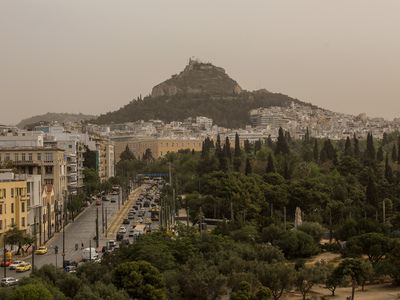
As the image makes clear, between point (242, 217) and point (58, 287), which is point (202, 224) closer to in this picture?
point (242, 217)

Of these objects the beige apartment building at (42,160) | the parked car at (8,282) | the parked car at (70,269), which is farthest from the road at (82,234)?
the beige apartment building at (42,160)

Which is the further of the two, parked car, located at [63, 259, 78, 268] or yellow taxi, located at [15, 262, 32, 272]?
parked car, located at [63, 259, 78, 268]

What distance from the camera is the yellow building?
49.4 metres

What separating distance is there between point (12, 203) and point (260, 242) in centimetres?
1988

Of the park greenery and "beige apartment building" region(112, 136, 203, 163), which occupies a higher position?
"beige apartment building" region(112, 136, 203, 163)

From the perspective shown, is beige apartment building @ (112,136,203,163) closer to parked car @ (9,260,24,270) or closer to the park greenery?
the park greenery

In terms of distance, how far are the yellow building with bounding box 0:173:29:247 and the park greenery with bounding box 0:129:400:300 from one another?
12.0 meters

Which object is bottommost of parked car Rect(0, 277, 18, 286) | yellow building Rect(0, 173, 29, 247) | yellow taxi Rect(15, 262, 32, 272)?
yellow taxi Rect(15, 262, 32, 272)

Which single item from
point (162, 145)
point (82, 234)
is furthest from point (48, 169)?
point (162, 145)

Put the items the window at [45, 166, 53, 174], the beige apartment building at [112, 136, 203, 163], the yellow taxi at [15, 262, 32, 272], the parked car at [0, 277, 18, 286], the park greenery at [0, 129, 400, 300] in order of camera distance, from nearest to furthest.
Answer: the park greenery at [0, 129, 400, 300] → the parked car at [0, 277, 18, 286] → the yellow taxi at [15, 262, 32, 272] → the window at [45, 166, 53, 174] → the beige apartment building at [112, 136, 203, 163]

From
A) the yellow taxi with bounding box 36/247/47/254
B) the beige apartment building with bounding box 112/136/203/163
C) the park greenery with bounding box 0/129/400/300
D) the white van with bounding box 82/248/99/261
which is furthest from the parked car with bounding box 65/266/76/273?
the beige apartment building with bounding box 112/136/203/163

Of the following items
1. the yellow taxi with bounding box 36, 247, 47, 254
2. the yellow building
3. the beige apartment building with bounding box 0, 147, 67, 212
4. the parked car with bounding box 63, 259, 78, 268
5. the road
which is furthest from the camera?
the beige apartment building with bounding box 0, 147, 67, 212

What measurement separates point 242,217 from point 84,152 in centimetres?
3951

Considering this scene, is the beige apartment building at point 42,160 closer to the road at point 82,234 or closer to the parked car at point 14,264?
the road at point 82,234
